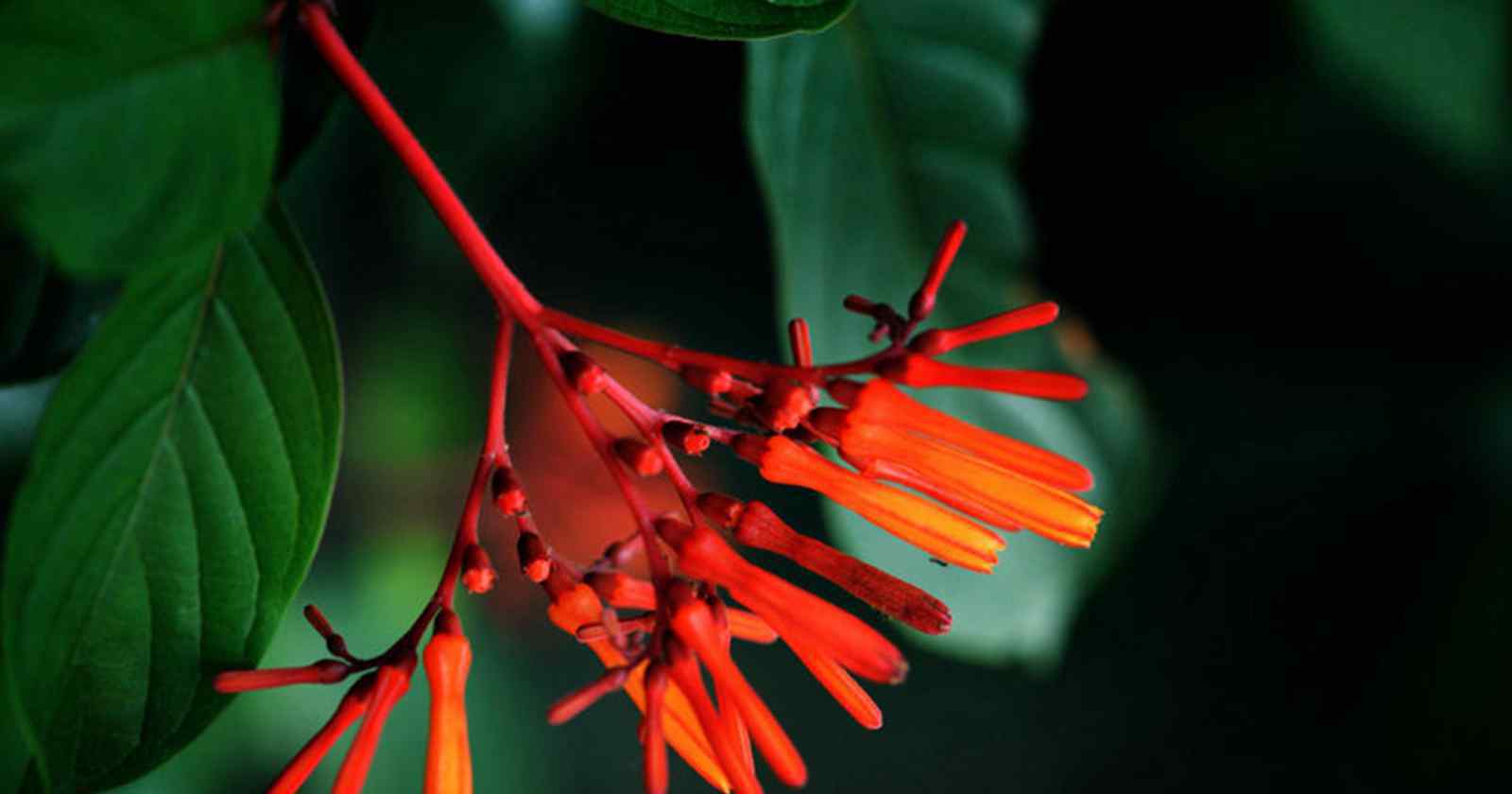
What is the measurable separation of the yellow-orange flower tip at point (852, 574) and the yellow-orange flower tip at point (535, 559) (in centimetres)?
8

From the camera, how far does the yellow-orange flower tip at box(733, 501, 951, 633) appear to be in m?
0.44

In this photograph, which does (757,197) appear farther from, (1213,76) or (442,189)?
(442,189)

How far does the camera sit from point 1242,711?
5.00ft

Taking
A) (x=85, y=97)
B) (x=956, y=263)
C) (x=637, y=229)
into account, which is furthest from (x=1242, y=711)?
(x=85, y=97)

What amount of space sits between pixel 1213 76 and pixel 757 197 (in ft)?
1.51

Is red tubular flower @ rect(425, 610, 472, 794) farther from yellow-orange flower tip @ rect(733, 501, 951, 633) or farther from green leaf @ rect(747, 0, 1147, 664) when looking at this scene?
green leaf @ rect(747, 0, 1147, 664)

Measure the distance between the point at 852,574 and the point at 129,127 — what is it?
0.29 m

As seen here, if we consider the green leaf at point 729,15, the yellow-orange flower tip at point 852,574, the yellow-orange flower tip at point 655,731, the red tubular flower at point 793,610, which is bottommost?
the yellow-orange flower tip at point 655,731

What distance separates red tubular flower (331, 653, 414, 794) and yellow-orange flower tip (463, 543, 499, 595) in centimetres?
4

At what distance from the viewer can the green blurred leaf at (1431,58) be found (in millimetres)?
979

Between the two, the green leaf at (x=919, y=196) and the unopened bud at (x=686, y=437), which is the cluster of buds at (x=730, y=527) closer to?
the unopened bud at (x=686, y=437)

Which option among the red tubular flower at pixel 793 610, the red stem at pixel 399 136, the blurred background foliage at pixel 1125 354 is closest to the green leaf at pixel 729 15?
the red stem at pixel 399 136

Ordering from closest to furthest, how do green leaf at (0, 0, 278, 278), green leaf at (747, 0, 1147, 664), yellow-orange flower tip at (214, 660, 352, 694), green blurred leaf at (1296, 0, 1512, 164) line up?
green leaf at (0, 0, 278, 278), yellow-orange flower tip at (214, 660, 352, 694), green leaf at (747, 0, 1147, 664), green blurred leaf at (1296, 0, 1512, 164)

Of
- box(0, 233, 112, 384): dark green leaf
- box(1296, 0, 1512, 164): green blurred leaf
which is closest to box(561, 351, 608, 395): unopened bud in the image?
box(0, 233, 112, 384): dark green leaf
